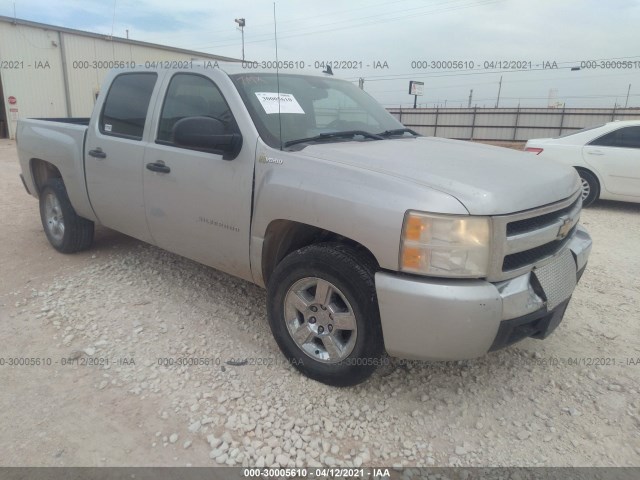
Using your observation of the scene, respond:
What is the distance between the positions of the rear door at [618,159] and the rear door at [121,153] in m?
6.93

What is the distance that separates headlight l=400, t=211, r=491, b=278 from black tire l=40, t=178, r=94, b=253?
12.4 ft

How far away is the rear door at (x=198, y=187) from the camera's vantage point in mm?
2941

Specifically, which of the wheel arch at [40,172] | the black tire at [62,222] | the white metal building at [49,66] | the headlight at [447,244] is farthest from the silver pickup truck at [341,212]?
the white metal building at [49,66]

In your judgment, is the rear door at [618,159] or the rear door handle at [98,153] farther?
the rear door at [618,159]

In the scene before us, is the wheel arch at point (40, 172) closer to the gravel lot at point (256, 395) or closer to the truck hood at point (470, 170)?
the gravel lot at point (256, 395)

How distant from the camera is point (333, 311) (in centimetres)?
256

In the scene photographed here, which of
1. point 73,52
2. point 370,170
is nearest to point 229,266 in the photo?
point 370,170

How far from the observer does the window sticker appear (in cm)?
303

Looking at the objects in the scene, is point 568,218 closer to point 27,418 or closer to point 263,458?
point 263,458

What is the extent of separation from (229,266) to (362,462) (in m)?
1.57

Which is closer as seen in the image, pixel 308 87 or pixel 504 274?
pixel 504 274

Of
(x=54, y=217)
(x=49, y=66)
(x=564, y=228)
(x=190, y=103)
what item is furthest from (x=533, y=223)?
(x=49, y=66)

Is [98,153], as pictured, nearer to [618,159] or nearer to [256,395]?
[256,395]

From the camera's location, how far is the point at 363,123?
11.5 feet
